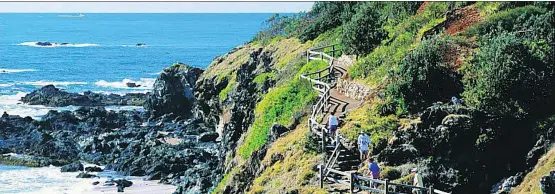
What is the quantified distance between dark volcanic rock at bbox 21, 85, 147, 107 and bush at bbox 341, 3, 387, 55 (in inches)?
1760

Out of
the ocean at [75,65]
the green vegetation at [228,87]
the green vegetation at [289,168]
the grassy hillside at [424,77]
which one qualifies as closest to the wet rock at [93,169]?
the ocean at [75,65]

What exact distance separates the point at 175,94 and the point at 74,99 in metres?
14.7

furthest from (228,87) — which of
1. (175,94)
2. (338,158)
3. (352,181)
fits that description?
(352,181)

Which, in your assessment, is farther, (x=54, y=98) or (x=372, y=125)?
(x=54, y=98)

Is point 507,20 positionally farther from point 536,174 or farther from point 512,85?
point 536,174

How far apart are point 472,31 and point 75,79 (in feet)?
260

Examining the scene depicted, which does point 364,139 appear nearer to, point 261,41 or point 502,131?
point 502,131

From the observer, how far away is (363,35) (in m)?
38.4

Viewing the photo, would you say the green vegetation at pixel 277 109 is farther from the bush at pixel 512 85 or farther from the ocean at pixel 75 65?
the ocean at pixel 75 65

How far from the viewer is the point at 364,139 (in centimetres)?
2395

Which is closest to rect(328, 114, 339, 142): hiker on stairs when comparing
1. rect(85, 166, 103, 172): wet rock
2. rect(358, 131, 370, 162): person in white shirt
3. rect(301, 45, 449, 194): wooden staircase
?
rect(301, 45, 449, 194): wooden staircase

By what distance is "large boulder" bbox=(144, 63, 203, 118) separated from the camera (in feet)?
227

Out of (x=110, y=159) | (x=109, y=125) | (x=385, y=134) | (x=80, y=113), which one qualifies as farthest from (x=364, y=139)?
(x=80, y=113)

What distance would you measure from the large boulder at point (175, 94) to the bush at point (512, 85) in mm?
46251
